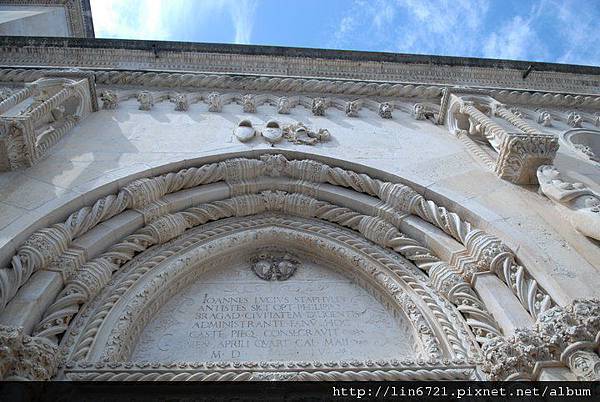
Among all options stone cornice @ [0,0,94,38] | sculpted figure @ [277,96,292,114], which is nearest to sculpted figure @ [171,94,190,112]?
sculpted figure @ [277,96,292,114]

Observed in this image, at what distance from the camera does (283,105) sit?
828cm

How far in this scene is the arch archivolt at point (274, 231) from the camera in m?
4.77

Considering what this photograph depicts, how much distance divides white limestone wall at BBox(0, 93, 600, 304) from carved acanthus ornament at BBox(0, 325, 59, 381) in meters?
0.98

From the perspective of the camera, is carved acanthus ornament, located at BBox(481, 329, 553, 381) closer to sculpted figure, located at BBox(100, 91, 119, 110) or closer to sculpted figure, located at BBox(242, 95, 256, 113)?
sculpted figure, located at BBox(242, 95, 256, 113)

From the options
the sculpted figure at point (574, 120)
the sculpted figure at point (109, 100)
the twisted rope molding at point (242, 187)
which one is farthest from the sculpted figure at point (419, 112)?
the sculpted figure at point (109, 100)

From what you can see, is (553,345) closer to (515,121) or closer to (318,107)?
(515,121)

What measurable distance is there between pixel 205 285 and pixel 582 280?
372cm

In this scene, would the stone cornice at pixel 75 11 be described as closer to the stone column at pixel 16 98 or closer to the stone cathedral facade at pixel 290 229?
the stone cathedral facade at pixel 290 229

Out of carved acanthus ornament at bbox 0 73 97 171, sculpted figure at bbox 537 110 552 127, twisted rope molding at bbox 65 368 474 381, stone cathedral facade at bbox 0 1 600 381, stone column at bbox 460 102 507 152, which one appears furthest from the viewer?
sculpted figure at bbox 537 110 552 127

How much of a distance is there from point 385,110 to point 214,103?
2.60m

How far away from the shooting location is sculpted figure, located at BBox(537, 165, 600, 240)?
5.23 m

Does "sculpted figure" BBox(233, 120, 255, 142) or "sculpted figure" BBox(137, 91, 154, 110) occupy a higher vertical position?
"sculpted figure" BBox(137, 91, 154, 110)

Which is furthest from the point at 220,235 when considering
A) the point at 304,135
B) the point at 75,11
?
the point at 75,11

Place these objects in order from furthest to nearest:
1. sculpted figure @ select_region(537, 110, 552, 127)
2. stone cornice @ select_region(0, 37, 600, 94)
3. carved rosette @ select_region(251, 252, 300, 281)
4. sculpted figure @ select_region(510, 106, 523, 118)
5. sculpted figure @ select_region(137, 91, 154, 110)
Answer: stone cornice @ select_region(0, 37, 600, 94) < sculpted figure @ select_region(510, 106, 523, 118) < sculpted figure @ select_region(537, 110, 552, 127) < sculpted figure @ select_region(137, 91, 154, 110) < carved rosette @ select_region(251, 252, 300, 281)
